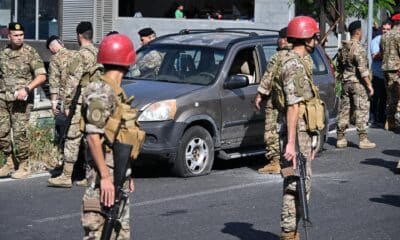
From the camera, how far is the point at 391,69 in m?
16.8

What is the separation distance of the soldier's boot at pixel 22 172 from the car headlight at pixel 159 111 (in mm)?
1606

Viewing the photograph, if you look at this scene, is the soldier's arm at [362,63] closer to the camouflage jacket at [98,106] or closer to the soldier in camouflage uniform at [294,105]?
the soldier in camouflage uniform at [294,105]

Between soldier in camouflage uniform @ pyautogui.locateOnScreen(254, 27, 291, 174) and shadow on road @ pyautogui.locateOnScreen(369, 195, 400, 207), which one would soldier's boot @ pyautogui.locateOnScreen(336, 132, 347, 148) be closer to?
soldier in camouflage uniform @ pyautogui.locateOnScreen(254, 27, 291, 174)

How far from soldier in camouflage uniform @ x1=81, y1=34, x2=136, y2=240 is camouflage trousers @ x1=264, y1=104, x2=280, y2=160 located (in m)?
5.87

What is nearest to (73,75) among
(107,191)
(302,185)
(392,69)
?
(302,185)

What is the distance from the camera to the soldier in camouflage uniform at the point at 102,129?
→ 6.11 metres

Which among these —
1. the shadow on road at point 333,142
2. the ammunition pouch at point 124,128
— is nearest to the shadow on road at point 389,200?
the shadow on road at point 333,142

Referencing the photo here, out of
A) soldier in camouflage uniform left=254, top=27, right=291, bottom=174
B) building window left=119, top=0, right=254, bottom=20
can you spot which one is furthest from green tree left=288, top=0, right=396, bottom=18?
soldier in camouflage uniform left=254, top=27, right=291, bottom=174

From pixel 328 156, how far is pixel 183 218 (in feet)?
15.9

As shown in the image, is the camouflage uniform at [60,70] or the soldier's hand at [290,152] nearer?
the soldier's hand at [290,152]

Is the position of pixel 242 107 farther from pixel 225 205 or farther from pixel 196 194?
pixel 225 205

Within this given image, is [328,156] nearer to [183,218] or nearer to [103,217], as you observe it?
[183,218]

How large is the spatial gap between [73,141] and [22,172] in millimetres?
1020

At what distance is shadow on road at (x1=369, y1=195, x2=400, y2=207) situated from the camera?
10352 mm
